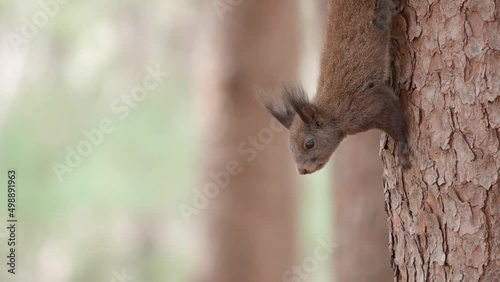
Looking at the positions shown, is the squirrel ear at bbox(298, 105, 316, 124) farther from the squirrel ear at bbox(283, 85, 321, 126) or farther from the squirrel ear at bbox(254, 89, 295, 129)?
the squirrel ear at bbox(254, 89, 295, 129)

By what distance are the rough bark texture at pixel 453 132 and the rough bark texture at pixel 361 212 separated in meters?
1.03

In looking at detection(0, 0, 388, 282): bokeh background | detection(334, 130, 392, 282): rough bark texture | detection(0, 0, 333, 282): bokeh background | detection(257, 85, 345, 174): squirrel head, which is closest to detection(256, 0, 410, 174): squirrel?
detection(257, 85, 345, 174): squirrel head

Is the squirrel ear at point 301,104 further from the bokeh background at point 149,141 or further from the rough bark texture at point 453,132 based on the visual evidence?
the bokeh background at point 149,141

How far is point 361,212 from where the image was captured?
3.21 metres

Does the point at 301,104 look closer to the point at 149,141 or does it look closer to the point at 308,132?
the point at 308,132

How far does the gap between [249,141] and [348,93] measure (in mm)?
1393

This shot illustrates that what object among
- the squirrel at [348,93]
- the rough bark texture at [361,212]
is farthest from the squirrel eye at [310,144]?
the rough bark texture at [361,212]

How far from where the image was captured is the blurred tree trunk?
11.9 feet

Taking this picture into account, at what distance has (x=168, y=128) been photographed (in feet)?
15.3

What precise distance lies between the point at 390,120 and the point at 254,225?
1.72 metres

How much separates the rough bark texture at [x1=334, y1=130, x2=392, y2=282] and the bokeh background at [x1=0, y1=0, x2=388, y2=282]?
0.22 metres

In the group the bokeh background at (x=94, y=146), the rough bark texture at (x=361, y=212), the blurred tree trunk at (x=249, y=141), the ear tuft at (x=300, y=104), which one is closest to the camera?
the ear tuft at (x=300, y=104)

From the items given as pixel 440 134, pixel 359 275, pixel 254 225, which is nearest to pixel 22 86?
pixel 254 225

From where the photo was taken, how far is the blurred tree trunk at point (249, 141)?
11.9 feet
